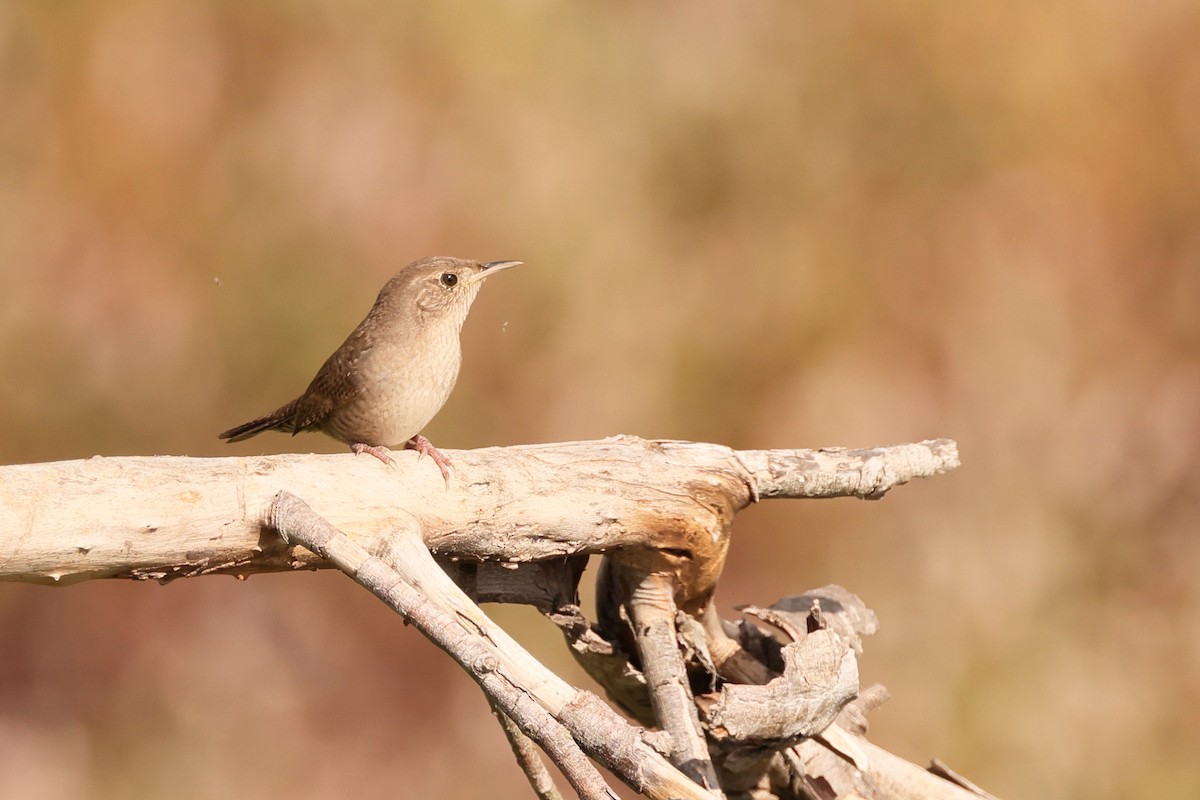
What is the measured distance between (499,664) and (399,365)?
55.6 inches

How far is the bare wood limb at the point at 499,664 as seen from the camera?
1.96 m

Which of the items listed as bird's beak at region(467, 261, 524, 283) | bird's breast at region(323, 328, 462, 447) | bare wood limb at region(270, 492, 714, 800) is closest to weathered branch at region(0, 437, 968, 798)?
bare wood limb at region(270, 492, 714, 800)

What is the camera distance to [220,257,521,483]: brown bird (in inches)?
130

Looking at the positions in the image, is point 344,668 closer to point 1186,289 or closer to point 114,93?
point 114,93

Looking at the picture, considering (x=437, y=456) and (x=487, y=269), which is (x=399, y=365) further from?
(x=437, y=456)

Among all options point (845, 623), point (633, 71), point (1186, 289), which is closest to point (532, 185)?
point (633, 71)

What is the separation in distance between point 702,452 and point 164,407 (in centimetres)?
379

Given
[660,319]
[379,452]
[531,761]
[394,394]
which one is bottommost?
[531,761]

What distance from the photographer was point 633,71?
21.9 feet

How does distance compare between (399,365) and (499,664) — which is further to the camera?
(399,365)

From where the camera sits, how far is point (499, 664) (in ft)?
6.91

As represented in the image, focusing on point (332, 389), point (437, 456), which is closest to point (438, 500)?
point (437, 456)

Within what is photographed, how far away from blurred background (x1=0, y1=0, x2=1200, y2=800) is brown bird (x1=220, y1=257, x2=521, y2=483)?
7.23 feet

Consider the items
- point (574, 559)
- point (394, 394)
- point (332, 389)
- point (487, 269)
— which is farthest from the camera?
point (487, 269)
